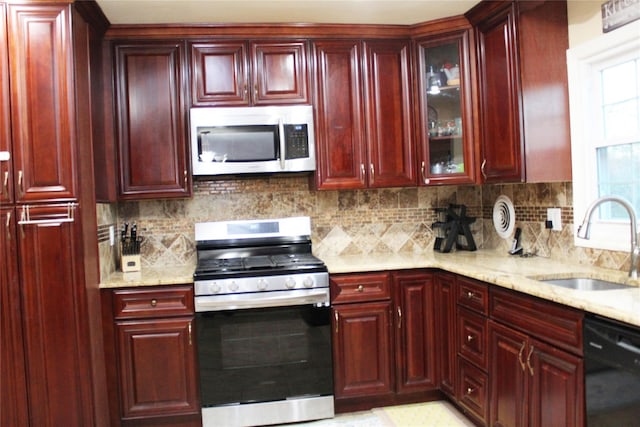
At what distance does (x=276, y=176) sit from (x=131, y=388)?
5.08 feet

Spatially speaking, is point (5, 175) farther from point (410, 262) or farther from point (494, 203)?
point (494, 203)

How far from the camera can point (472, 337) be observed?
2.63 m

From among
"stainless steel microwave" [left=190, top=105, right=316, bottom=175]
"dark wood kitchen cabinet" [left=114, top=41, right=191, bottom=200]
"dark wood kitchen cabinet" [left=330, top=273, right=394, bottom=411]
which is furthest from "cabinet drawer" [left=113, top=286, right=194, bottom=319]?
"dark wood kitchen cabinet" [left=330, top=273, right=394, bottom=411]

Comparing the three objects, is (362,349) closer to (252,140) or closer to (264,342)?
(264,342)

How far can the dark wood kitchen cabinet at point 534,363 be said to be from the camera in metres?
1.86

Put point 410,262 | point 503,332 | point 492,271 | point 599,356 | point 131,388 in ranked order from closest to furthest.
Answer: point 599,356
point 503,332
point 492,271
point 131,388
point 410,262

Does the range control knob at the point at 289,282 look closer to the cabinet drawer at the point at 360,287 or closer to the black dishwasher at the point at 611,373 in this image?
the cabinet drawer at the point at 360,287

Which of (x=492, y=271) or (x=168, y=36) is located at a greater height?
(x=168, y=36)

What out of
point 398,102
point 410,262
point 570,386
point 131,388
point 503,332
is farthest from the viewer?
point 398,102

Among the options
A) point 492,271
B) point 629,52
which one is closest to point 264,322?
point 492,271

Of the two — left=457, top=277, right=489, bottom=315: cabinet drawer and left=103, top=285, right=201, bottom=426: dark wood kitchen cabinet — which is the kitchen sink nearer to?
left=457, top=277, right=489, bottom=315: cabinet drawer

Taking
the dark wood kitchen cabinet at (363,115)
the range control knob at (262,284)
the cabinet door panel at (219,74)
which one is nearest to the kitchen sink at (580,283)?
the dark wood kitchen cabinet at (363,115)

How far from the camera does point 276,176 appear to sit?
338cm

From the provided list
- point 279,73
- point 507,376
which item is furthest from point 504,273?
point 279,73
